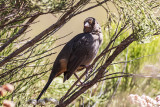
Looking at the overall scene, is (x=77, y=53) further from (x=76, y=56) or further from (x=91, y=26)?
(x=91, y=26)

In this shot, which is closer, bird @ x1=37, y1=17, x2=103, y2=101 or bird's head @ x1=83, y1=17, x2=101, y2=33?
bird @ x1=37, y1=17, x2=103, y2=101

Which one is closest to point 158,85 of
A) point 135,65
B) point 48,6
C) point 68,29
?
point 135,65

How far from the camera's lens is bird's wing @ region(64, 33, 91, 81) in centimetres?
277

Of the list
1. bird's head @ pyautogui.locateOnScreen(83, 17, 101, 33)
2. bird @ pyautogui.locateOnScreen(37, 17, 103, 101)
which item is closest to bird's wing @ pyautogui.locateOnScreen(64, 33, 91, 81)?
bird @ pyautogui.locateOnScreen(37, 17, 103, 101)

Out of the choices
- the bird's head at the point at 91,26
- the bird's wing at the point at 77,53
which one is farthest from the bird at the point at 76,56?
the bird's head at the point at 91,26

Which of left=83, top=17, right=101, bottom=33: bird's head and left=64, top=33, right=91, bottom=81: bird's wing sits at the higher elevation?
left=83, top=17, right=101, bottom=33: bird's head

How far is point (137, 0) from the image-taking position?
6.41 ft

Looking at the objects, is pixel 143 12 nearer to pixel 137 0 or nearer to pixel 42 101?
pixel 137 0

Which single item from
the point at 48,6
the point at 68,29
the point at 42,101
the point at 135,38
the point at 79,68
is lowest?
the point at 42,101

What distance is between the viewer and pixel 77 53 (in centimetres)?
284

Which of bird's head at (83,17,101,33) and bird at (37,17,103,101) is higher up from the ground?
bird's head at (83,17,101,33)

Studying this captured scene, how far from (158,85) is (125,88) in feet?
1.58

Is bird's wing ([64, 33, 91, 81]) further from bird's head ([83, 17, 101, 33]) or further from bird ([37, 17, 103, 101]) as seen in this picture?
bird's head ([83, 17, 101, 33])

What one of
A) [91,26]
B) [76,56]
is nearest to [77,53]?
[76,56]
